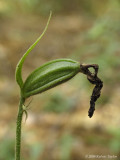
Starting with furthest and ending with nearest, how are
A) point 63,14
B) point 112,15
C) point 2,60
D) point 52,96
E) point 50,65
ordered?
1. point 63,14
2. point 2,60
3. point 112,15
4. point 52,96
5. point 50,65

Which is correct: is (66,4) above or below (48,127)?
above

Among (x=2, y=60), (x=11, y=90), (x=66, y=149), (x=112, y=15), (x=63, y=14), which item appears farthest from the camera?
(x=63, y=14)

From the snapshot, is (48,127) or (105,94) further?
(105,94)

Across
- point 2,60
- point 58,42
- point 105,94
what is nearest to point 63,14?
point 58,42

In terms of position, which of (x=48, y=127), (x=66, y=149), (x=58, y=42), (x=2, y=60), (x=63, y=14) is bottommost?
(x=66, y=149)

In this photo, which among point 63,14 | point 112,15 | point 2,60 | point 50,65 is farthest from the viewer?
point 63,14

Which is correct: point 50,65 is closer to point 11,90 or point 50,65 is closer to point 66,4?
point 11,90

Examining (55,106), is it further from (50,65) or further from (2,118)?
(50,65)

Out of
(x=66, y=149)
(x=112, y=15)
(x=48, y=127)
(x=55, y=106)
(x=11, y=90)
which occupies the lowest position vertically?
(x=66, y=149)

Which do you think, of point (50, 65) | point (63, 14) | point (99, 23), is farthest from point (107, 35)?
point (63, 14)
